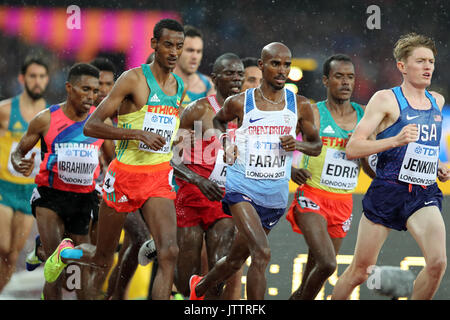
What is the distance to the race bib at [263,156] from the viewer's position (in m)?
5.34

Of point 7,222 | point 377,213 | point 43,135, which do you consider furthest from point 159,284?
point 7,222

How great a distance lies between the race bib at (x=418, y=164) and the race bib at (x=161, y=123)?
1.65 m

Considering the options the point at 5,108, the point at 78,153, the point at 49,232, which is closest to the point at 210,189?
the point at 78,153

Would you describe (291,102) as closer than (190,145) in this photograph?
Yes

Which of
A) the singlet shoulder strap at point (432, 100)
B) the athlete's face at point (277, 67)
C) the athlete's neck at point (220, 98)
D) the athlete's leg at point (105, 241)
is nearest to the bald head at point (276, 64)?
the athlete's face at point (277, 67)

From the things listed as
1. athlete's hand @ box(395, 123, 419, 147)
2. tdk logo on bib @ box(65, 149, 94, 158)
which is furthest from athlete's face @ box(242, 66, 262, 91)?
athlete's hand @ box(395, 123, 419, 147)

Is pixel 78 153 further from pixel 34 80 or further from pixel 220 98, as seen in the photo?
A: pixel 34 80

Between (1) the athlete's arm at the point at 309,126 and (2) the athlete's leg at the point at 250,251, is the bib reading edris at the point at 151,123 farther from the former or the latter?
(1) the athlete's arm at the point at 309,126

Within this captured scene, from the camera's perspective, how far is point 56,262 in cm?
595

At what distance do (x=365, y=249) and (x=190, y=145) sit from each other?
1.78 m

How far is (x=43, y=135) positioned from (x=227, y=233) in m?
1.74

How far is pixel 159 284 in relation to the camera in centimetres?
499
